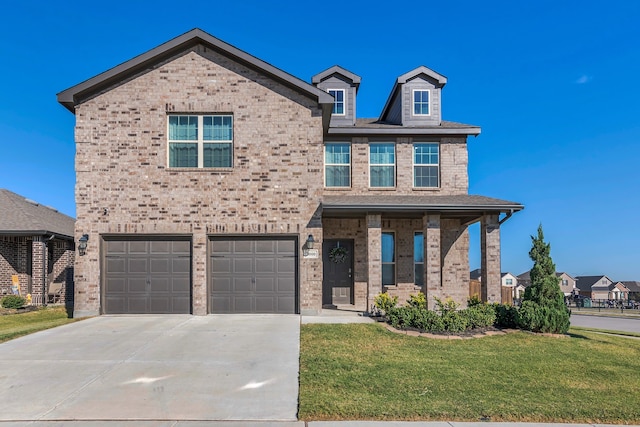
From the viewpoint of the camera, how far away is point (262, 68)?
11883 millimetres

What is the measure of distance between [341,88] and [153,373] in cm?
Result: 1274

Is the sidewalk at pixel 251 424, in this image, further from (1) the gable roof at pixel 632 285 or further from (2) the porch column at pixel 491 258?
(1) the gable roof at pixel 632 285

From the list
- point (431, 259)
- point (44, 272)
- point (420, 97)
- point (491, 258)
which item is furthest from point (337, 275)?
point (44, 272)

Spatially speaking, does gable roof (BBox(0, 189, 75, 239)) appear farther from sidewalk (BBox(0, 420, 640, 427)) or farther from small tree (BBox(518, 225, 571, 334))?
small tree (BBox(518, 225, 571, 334))

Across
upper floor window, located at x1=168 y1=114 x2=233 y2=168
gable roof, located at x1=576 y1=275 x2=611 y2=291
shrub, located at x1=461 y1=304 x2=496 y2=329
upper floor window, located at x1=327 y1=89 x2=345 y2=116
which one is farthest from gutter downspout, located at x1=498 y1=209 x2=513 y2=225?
gable roof, located at x1=576 y1=275 x2=611 y2=291

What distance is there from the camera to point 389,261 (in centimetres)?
1543

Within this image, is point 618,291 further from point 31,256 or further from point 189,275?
point 31,256

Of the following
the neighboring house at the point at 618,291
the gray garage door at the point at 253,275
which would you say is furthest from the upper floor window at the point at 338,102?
the neighboring house at the point at 618,291

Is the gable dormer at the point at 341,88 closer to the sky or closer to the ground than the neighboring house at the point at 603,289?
closer to the sky

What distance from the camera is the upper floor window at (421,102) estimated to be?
1591cm

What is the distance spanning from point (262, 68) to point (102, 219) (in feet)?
20.8

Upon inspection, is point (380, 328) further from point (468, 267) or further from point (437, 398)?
point (468, 267)

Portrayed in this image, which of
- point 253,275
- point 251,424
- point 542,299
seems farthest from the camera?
point 253,275

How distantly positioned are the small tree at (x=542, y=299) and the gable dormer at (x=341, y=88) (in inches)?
328
